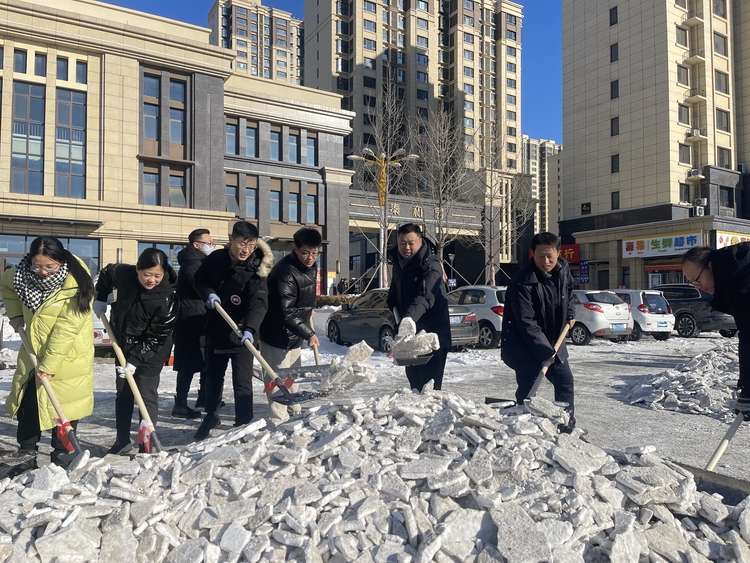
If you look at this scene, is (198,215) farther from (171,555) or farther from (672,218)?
(171,555)

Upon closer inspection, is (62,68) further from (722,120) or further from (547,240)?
(722,120)

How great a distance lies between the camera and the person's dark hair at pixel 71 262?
3.92 metres

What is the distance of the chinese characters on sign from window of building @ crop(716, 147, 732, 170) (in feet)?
23.6

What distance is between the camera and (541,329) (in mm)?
4578

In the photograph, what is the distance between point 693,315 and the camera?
667 inches

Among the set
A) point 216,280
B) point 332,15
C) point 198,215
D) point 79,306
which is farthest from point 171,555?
point 332,15

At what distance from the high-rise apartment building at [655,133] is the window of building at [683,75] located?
6 cm

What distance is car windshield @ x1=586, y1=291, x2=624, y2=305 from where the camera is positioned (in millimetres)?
14641

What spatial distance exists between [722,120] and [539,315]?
4000 centimetres

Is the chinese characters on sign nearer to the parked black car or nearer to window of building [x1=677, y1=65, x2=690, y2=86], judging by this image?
window of building [x1=677, y1=65, x2=690, y2=86]

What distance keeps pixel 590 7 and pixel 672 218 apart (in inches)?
644

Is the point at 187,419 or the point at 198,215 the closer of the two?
the point at 187,419

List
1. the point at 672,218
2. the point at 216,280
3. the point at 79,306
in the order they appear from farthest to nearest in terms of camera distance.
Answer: the point at 672,218 < the point at 216,280 < the point at 79,306

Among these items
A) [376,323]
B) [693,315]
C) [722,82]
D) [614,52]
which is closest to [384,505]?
[376,323]
